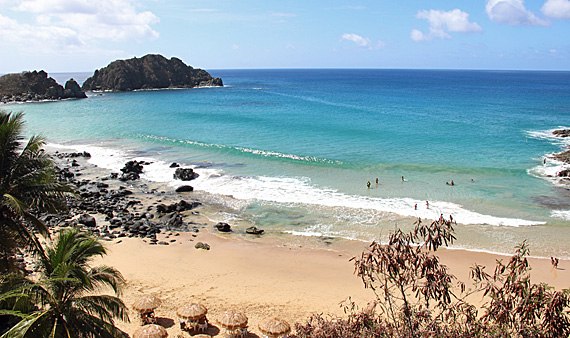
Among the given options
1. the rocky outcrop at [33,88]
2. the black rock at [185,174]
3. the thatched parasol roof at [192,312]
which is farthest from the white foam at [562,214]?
the rocky outcrop at [33,88]

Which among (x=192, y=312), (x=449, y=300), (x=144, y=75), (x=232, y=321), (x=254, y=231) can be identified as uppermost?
(x=144, y=75)

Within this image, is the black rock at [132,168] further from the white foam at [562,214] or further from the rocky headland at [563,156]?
the rocky headland at [563,156]

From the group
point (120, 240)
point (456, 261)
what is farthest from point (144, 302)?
point (456, 261)

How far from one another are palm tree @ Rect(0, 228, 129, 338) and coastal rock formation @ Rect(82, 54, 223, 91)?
131841mm

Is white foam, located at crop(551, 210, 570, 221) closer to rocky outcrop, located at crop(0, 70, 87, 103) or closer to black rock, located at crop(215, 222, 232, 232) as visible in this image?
black rock, located at crop(215, 222, 232, 232)

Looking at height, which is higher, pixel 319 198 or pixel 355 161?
pixel 355 161

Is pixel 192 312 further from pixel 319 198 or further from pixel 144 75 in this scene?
pixel 144 75

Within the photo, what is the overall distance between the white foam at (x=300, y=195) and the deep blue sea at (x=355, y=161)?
13 centimetres

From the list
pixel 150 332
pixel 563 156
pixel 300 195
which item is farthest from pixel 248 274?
pixel 563 156

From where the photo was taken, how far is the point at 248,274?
65.7 ft

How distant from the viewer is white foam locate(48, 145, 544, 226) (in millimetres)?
28281

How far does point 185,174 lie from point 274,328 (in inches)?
977

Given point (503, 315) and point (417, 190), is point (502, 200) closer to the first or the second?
point (417, 190)

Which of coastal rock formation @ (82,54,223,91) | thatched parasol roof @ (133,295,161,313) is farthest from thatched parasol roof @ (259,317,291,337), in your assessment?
coastal rock formation @ (82,54,223,91)
